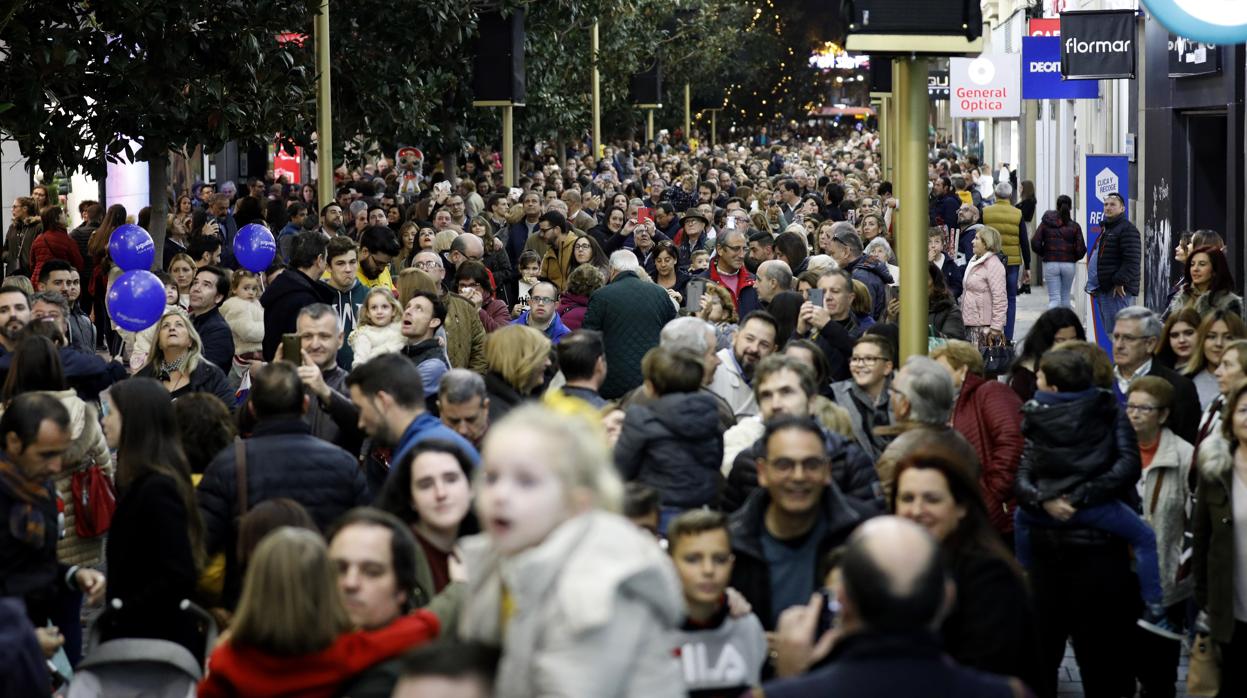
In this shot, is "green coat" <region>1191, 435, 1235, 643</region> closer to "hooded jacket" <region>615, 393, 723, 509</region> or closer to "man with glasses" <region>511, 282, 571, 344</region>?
"hooded jacket" <region>615, 393, 723, 509</region>

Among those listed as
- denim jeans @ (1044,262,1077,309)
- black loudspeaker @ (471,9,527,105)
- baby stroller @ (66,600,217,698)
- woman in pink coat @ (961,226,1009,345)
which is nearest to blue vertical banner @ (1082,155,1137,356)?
woman in pink coat @ (961,226,1009,345)

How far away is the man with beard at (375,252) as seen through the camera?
43.7ft

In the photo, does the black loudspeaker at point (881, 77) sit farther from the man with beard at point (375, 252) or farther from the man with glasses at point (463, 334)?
the man with glasses at point (463, 334)

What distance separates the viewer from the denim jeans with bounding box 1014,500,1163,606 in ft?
25.6

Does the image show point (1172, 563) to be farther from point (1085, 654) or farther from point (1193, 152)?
point (1193, 152)

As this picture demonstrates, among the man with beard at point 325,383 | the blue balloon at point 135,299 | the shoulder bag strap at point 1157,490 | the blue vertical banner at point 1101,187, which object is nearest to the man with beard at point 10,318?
the blue balloon at point 135,299

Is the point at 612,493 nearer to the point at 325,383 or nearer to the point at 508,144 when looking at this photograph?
the point at 325,383

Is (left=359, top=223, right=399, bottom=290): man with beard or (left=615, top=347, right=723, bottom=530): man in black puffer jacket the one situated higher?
(left=359, top=223, right=399, bottom=290): man with beard

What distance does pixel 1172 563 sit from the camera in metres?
8.36

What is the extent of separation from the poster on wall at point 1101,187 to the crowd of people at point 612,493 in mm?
5328

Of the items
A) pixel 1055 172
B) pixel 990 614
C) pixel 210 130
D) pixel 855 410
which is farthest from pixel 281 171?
pixel 990 614

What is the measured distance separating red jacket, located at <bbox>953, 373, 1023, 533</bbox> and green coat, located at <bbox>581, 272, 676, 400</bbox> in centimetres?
364

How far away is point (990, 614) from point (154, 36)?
12.7m

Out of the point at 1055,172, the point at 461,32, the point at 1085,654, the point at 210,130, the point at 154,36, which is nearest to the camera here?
the point at 1085,654
